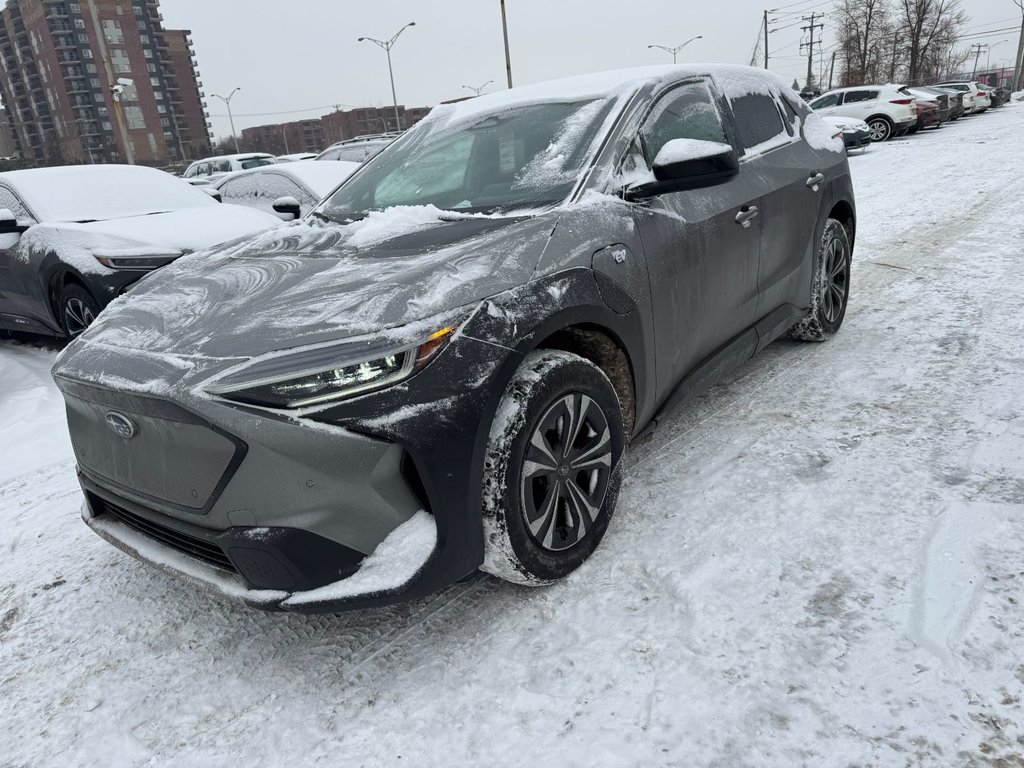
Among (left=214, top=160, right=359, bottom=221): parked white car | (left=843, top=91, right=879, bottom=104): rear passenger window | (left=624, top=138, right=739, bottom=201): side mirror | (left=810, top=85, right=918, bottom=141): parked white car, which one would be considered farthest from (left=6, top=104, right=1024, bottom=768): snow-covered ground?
(left=843, top=91, right=879, bottom=104): rear passenger window

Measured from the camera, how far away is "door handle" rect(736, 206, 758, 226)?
3352 millimetres

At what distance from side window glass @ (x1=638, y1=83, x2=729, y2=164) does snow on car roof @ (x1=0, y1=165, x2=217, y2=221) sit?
497cm

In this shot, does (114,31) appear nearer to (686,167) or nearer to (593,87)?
(593,87)

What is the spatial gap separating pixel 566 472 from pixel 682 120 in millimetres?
1832

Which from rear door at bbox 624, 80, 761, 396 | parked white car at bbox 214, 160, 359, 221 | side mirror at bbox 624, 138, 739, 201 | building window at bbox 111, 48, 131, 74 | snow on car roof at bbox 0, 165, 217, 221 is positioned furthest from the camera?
building window at bbox 111, 48, 131, 74

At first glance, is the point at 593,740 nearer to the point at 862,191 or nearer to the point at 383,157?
the point at 383,157

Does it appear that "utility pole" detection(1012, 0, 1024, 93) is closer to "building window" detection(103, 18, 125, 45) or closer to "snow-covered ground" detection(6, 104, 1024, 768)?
"snow-covered ground" detection(6, 104, 1024, 768)

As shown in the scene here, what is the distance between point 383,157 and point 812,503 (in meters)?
2.63

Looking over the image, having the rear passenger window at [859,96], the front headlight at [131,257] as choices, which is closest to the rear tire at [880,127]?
the rear passenger window at [859,96]

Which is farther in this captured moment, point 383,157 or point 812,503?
point 383,157

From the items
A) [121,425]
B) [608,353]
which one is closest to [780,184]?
[608,353]

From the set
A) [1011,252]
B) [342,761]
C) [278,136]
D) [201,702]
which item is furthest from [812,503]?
[278,136]

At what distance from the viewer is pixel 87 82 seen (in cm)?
9638

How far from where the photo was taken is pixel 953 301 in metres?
5.11
